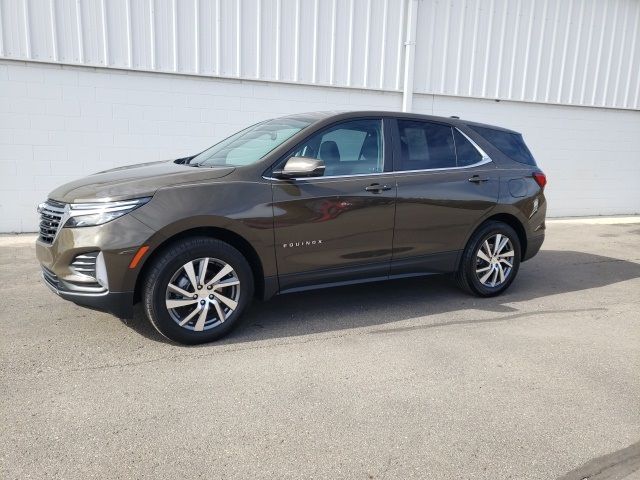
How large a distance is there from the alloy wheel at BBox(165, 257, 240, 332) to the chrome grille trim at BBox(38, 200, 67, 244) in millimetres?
918

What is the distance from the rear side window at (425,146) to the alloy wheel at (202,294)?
6.10 feet

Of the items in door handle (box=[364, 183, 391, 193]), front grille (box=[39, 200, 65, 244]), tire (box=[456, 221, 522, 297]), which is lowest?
tire (box=[456, 221, 522, 297])

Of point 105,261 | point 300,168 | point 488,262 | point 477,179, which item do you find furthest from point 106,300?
point 488,262

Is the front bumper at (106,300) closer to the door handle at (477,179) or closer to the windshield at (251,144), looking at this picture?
the windshield at (251,144)

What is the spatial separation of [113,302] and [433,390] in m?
2.22

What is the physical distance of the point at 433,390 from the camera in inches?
132

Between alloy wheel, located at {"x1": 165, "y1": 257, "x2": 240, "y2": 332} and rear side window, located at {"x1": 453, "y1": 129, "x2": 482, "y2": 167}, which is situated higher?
rear side window, located at {"x1": 453, "y1": 129, "x2": 482, "y2": 167}

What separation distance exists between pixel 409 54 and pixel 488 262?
5.75 metres

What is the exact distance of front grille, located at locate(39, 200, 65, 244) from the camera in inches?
149

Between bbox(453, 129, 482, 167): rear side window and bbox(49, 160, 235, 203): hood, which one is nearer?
bbox(49, 160, 235, 203): hood

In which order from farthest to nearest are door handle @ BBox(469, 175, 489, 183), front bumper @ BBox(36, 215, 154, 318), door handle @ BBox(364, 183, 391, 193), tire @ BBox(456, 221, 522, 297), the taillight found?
the taillight → tire @ BBox(456, 221, 522, 297) → door handle @ BBox(469, 175, 489, 183) → door handle @ BBox(364, 183, 391, 193) → front bumper @ BBox(36, 215, 154, 318)

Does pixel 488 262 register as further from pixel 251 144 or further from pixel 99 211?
pixel 99 211

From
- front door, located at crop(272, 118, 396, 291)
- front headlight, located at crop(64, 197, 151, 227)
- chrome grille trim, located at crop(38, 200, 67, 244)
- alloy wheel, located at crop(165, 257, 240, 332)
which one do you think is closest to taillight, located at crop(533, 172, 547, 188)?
front door, located at crop(272, 118, 396, 291)

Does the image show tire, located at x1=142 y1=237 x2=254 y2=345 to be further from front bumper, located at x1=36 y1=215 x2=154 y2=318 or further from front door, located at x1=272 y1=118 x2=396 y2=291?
front door, located at x1=272 y1=118 x2=396 y2=291
